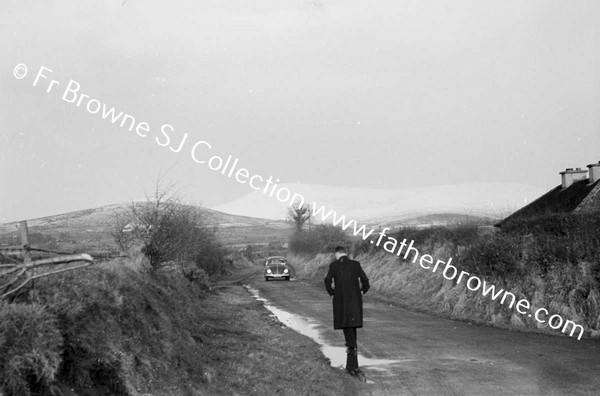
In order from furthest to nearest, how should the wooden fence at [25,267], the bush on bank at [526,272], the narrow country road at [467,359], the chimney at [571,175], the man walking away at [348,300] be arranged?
the chimney at [571,175] < the bush on bank at [526,272] < the man walking away at [348,300] < the narrow country road at [467,359] < the wooden fence at [25,267]

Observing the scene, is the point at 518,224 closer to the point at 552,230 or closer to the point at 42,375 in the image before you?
the point at 552,230

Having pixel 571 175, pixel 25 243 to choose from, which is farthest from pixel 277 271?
pixel 25 243

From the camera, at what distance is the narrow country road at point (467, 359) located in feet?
27.5

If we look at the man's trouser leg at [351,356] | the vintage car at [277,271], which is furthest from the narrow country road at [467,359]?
the vintage car at [277,271]

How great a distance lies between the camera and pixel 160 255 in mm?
14867

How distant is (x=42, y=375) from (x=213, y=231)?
3271cm

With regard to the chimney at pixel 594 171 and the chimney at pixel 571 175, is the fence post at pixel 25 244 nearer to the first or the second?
the chimney at pixel 594 171

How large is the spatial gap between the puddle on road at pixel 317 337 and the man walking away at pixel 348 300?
2.30 feet

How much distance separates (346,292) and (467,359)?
2574 millimetres

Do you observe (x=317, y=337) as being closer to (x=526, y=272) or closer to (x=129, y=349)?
(x=526, y=272)

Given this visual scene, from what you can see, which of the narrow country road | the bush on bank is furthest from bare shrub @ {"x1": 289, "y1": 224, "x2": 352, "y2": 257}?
the narrow country road

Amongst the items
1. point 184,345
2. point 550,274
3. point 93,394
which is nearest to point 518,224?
point 550,274

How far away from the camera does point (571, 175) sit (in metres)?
32.7

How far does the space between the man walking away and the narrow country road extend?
0.51m
